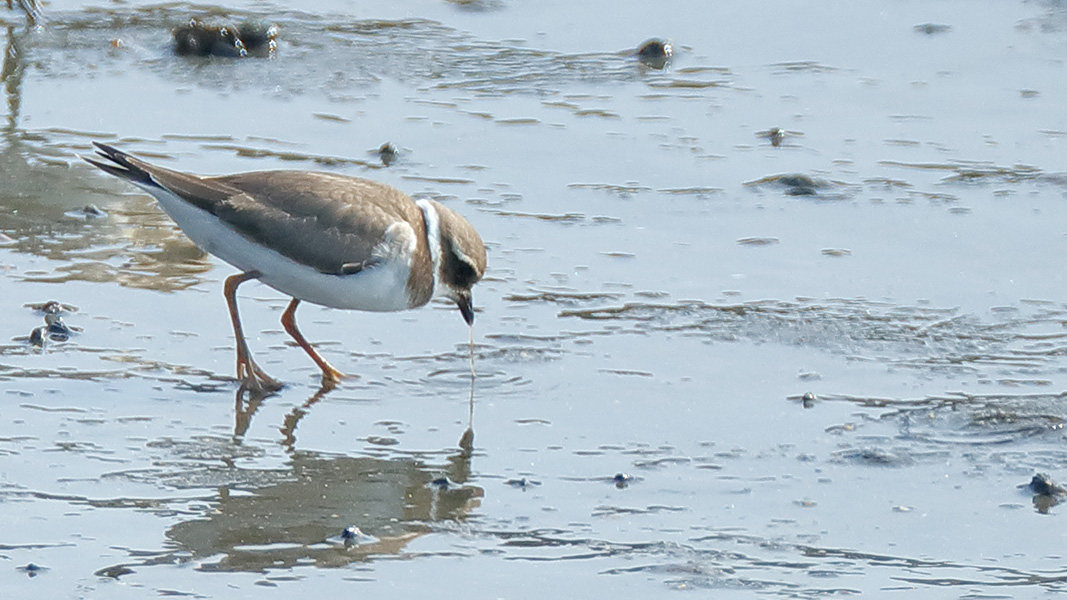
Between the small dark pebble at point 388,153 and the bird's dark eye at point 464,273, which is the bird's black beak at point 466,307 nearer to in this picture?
the bird's dark eye at point 464,273

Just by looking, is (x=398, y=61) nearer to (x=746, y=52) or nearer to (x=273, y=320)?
(x=746, y=52)

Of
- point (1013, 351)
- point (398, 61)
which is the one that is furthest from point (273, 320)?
point (398, 61)

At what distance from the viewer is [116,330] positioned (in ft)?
20.3

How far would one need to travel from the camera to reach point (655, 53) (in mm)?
10383

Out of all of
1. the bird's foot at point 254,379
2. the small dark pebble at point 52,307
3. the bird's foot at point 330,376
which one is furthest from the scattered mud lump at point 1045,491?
the small dark pebble at point 52,307

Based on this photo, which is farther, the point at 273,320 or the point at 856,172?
the point at 856,172

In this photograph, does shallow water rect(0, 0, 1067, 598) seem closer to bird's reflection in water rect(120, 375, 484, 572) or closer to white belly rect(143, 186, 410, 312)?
bird's reflection in water rect(120, 375, 484, 572)

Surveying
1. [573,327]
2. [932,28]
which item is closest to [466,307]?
[573,327]

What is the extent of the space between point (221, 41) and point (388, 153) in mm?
2343

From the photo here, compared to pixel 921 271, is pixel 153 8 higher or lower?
higher

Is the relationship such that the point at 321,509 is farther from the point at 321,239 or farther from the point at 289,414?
the point at 321,239

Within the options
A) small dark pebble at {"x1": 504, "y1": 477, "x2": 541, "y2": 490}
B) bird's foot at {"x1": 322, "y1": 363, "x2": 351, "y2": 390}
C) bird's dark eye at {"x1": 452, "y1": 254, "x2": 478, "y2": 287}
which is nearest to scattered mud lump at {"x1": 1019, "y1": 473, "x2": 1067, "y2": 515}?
small dark pebble at {"x1": 504, "y1": 477, "x2": 541, "y2": 490}

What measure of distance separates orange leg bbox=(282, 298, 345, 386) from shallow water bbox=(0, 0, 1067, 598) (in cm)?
9

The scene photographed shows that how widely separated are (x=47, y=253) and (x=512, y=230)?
1.99 metres
